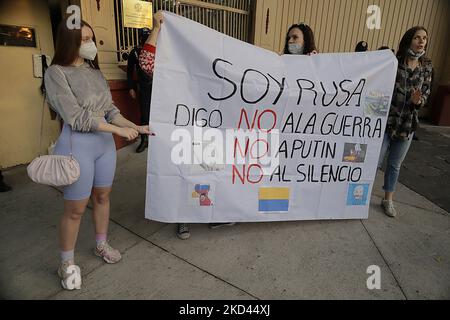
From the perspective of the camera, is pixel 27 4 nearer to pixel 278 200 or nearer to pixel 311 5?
pixel 278 200

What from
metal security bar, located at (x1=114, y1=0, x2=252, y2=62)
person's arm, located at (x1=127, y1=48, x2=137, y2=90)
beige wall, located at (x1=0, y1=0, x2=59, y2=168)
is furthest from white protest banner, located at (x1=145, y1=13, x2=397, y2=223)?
metal security bar, located at (x1=114, y1=0, x2=252, y2=62)

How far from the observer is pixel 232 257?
247cm

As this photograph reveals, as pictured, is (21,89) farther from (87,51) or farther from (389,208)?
(389,208)

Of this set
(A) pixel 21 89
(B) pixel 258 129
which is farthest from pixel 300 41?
(A) pixel 21 89

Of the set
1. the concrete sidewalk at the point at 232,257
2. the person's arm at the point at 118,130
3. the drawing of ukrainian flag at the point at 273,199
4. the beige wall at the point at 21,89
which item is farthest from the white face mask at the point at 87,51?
the beige wall at the point at 21,89

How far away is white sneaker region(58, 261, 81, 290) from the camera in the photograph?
A: 2.05 meters

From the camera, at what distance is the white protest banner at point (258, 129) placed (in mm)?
2369

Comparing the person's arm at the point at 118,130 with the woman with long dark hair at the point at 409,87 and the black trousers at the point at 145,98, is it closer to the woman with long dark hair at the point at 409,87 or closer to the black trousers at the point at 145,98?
the woman with long dark hair at the point at 409,87

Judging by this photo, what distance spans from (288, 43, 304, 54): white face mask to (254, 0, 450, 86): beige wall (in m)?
4.07

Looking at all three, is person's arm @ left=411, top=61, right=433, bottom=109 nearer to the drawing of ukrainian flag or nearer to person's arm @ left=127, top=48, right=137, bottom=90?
the drawing of ukrainian flag

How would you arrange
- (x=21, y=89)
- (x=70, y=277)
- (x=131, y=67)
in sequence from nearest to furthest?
(x=70, y=277), (x=21, y=89), (x=131, y=67)

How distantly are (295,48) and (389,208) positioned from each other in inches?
74.5
